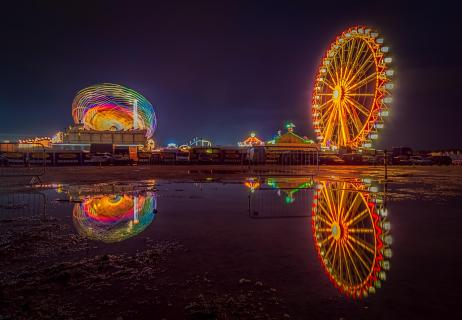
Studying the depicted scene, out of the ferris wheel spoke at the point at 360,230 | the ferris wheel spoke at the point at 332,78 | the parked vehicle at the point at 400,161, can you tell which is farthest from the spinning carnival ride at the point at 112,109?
the ferris wheel spoke at the point at 360,230

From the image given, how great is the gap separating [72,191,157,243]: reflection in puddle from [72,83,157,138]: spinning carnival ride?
65.0 m

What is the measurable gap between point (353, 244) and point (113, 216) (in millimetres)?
4017

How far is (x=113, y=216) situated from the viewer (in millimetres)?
5812

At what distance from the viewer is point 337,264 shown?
11.0ft

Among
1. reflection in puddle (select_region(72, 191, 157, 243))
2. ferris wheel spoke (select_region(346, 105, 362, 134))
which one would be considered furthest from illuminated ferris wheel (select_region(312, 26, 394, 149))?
reflection in puddle (select_region(72, 191, 157, 243))

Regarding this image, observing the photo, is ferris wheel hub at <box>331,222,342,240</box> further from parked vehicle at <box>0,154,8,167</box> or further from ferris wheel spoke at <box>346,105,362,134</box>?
ferris wheel spoke at <box>346,105,362,134</box>

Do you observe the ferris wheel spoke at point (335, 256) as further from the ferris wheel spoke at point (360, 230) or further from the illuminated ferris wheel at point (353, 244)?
the ferris wheel spoke at point (360, 230)

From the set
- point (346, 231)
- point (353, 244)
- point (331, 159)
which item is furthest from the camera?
point (331, 159)

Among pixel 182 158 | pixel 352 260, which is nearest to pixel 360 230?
pixel 352 260

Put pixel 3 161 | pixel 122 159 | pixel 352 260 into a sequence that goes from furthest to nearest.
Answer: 1. pixel 122 159
2. pixel 3 161
3. pixel 352 260

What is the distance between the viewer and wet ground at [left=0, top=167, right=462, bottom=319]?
240cm

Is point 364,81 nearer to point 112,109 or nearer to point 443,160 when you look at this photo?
point 443,160

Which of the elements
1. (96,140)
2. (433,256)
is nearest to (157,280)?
(433,256)

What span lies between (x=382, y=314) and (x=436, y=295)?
0.63 meters
